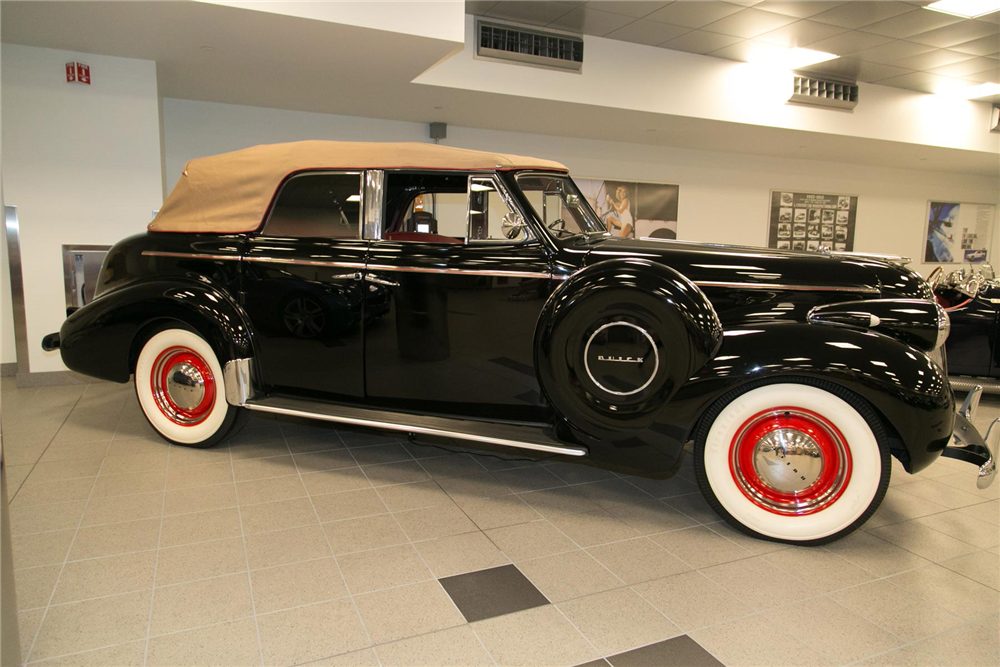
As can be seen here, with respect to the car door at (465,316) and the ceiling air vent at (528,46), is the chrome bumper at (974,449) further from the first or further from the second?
the ceiling air vent at (528,46)

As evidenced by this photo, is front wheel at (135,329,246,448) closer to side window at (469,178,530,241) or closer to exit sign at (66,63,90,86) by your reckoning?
side window at (469,178,530,241)

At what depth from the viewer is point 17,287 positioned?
5.20 meters

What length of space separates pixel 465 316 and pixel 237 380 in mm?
1403

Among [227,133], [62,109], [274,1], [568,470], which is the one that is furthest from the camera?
[227,133]

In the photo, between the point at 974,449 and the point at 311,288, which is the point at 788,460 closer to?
the point at 974,449

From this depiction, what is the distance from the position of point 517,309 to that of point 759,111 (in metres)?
6.91

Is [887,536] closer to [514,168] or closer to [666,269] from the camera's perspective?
[666,269]

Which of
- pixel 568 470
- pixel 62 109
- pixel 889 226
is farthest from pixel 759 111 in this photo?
pixel 62 109

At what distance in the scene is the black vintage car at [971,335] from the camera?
5180 millimetres

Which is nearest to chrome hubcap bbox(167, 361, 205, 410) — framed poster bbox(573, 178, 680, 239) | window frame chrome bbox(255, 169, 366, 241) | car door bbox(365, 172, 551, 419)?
window frame chrome bbox(255, 169, 366, 241)

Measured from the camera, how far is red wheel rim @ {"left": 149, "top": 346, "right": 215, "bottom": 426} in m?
3.69

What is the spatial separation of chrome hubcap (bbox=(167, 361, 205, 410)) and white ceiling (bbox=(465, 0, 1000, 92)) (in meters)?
4.65

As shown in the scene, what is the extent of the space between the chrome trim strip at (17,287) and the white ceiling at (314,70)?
4.86ft

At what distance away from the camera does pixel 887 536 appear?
282cm
